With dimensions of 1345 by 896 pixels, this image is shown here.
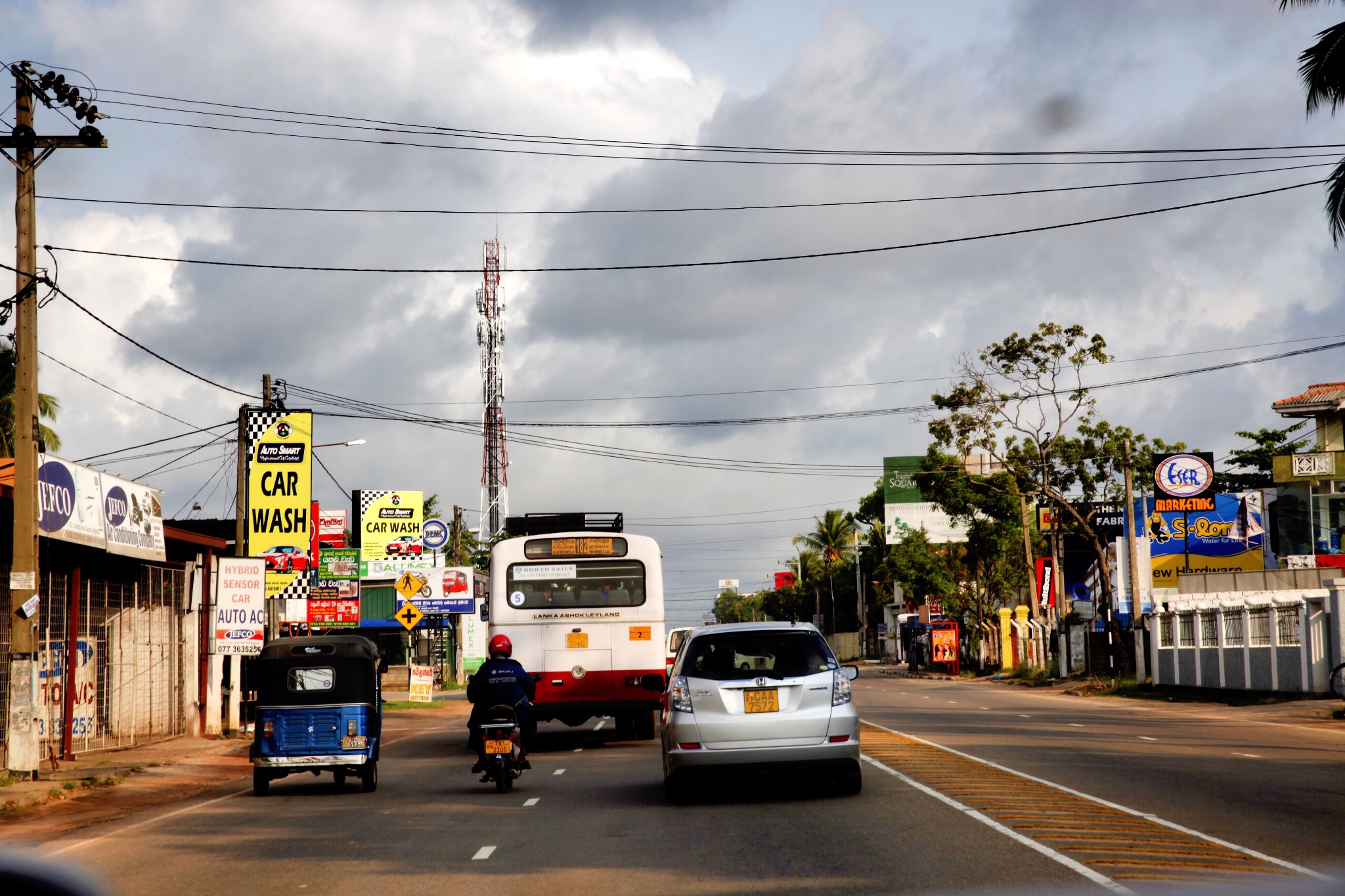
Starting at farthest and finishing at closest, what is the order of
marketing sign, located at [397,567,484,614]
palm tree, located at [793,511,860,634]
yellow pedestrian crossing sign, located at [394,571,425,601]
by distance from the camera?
1. palm tree, located at [793,511,860,634]
2. marketing sign, located at [397,567,484,614]
3. yellow pedestrian crossing sign, located at [394,571,425,601]

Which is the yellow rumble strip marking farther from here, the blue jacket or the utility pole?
the utility pole

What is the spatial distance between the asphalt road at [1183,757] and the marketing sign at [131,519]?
13405 millimetres

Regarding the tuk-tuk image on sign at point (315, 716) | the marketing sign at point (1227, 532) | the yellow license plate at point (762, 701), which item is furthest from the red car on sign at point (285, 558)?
the marketing sign at point (1227, 532)

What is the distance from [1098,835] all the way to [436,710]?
3158 cm

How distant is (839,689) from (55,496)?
40.8ft

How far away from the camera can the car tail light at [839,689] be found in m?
12.7

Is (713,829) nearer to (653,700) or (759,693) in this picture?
(759,693)

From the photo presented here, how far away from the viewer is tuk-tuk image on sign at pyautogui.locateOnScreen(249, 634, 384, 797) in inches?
631

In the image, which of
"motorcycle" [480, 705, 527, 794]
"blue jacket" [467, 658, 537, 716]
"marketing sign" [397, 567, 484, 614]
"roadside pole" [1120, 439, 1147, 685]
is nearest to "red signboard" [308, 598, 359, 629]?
"marketing sign" [397, 567, 484, 614]

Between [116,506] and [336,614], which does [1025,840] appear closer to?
[116,506]

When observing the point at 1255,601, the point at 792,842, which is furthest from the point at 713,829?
the point at 1255,601

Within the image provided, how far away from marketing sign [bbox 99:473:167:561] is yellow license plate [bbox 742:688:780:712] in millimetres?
12828

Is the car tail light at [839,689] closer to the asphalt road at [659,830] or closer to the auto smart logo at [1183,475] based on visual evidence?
the asphalt road at [659,830]

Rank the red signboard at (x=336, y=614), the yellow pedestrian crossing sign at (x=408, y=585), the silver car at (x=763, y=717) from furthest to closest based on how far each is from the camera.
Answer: the red signboard at (x=336, y=614)
the yellow pedestrian crossing sign at (x=408, y=585)
the silver car at (x=763, y=717)
